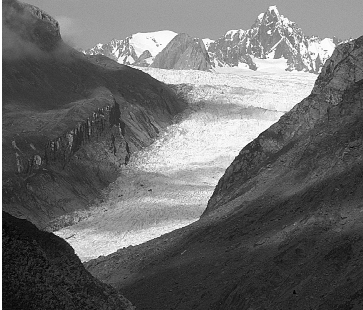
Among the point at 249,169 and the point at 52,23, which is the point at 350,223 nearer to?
the point at 249,169

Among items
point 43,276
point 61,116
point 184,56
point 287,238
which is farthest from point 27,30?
point 43,276

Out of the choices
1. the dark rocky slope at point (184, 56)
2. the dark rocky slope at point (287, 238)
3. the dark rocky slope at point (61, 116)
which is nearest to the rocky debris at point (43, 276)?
the dark rocky slope at point (287, 238)

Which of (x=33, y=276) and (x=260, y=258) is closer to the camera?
(x=33, y=276)

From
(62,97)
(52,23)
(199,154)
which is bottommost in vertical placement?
(199,154)

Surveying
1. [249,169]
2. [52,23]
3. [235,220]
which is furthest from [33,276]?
[52,23]

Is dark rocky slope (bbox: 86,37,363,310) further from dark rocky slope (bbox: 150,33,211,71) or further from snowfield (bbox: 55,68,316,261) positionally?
dark rocky slope (bbox: 150,33,211,71)

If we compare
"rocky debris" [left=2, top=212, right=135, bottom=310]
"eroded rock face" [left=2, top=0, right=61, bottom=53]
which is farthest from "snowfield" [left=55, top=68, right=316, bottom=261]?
"rocky debris" [left=2, top=212, right=135, bottom=310]
